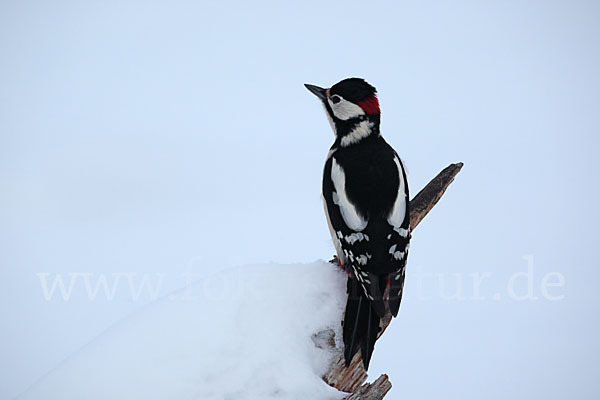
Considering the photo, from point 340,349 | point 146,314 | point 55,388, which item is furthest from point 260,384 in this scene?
point 55,388

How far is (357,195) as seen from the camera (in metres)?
2.50

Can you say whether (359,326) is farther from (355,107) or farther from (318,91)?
(318,91)

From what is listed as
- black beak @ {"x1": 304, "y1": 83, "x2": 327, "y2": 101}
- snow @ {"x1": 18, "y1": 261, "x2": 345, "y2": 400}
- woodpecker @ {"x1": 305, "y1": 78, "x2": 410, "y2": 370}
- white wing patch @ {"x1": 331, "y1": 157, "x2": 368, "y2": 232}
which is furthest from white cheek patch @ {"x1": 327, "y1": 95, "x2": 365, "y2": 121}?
snow @ {"x1": 18, "y1": 261, "x2": 345, "y2": 400}

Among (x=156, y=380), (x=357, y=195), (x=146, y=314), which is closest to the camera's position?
(x=156, y=380)

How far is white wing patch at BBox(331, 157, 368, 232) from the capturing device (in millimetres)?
2459

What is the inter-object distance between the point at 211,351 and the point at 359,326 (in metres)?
0.67

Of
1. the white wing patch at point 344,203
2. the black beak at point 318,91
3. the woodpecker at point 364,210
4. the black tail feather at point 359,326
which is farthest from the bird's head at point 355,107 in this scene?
the black tail feather at point 359,326

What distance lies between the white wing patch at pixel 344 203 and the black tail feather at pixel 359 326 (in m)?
0.31

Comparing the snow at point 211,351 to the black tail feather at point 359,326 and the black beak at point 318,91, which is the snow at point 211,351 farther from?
the black beak at point 318,91

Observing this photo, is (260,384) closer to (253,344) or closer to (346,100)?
(253,344)

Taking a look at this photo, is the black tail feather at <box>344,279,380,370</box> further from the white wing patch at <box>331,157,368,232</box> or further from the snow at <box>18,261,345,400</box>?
the white wing patch at <box>331,157,368,232</box>

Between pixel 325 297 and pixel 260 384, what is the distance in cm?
61

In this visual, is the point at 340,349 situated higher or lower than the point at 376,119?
lower

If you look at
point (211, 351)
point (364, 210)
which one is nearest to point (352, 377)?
point (211, 351)
